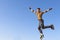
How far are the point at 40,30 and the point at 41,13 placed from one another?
2.42 metres

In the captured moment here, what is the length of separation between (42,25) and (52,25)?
1720 mm

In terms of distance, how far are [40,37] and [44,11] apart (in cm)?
382

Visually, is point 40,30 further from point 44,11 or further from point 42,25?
point 44,11

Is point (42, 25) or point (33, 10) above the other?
point (33, 10)

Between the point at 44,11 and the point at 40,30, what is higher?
the point at 44,11

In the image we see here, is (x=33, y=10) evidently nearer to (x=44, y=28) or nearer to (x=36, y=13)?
(x=36, y=13)

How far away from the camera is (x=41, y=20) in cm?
3284

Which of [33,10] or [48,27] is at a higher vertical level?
[33,10]

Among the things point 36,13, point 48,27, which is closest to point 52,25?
point 48,27

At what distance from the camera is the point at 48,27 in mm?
33438

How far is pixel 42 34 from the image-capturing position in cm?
3312

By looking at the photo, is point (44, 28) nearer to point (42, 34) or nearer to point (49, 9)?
point (42, 34)

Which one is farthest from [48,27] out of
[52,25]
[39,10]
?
[39,10]

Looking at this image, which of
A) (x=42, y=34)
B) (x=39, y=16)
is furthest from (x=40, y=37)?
(x=39, y=16)
